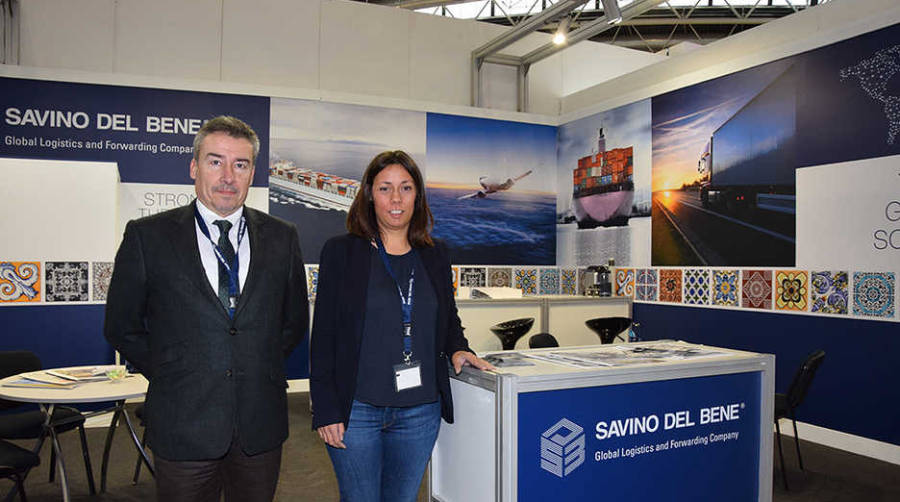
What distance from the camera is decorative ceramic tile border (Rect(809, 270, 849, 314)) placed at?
4645mm

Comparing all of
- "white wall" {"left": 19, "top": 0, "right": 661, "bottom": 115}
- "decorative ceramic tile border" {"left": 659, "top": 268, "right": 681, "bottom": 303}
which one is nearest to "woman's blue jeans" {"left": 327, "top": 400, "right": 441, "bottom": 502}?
"decorative ceramic tile border" {"left": 659, "top": 268, "right": 681, "bottom": 303}

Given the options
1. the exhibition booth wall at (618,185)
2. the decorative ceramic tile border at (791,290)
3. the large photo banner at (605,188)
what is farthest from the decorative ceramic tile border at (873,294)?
the large photo banner at (605,188)

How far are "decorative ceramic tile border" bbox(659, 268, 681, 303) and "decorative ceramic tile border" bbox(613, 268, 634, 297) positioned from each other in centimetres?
42

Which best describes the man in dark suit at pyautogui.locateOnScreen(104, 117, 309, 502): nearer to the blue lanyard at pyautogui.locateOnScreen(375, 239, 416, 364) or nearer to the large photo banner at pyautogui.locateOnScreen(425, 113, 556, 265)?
the blue lanyard at pyautogui.locateOnScreen(375, 239, 416, 364)

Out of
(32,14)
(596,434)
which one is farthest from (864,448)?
(32,14)

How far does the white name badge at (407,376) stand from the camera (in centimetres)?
179

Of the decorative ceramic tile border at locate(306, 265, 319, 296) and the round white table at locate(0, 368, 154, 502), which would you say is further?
the decorative ceramic tile border at locate(306, 265, 319, 296)

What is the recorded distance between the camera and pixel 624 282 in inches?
268

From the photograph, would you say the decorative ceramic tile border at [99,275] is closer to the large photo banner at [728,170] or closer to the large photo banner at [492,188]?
the large photo banner at [492,188]

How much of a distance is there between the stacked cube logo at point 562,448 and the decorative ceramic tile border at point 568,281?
5.64m

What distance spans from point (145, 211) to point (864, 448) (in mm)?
6492

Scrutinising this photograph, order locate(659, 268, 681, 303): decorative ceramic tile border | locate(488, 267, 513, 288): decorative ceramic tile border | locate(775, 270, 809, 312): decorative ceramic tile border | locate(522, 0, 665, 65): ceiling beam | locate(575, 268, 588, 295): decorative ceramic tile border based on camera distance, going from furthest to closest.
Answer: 1. locate(488, 267, 513, 288): decorative ceramic tile border
2. locate(575, 268, 588, 295): decorative ceramic tile border
3. locate(659, 268, 681, 303): decorative ceramic tile border
4. locate(522, 0, 665, 65): ceiling beam
5. locate(775, 270, 809, 312): decorative ceramic tile border

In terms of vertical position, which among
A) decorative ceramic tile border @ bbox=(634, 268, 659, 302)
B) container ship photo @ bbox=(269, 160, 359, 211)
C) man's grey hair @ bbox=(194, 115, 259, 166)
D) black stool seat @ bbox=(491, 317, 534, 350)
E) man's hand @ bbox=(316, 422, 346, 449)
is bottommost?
black stool seat @ bbox=(491, 317, 534, 350)

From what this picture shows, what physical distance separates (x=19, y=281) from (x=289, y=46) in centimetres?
355
